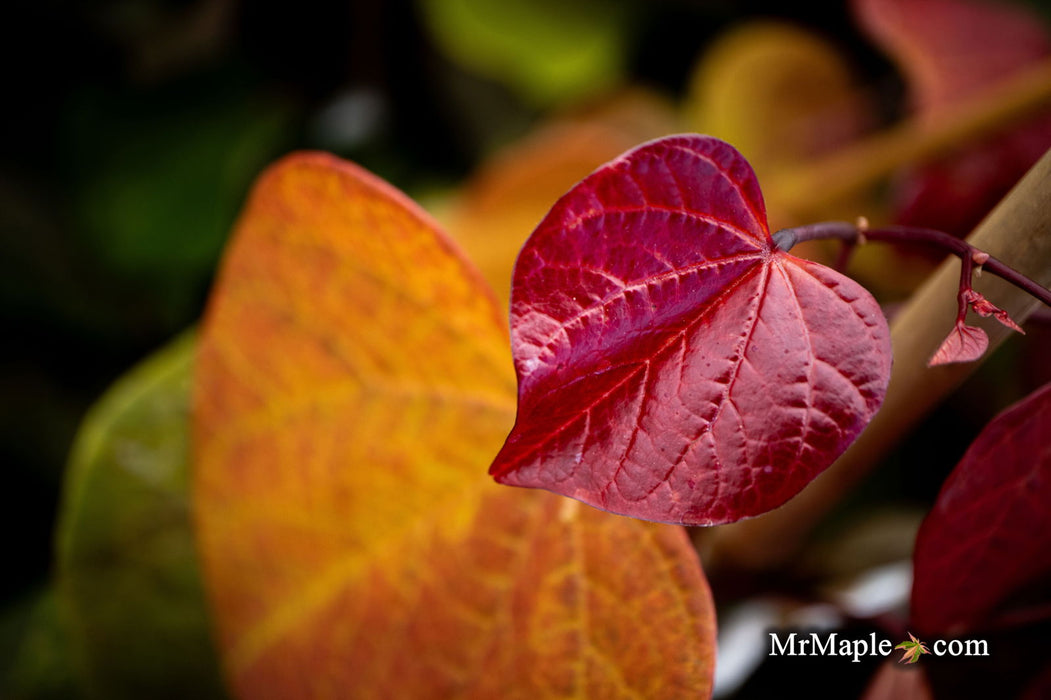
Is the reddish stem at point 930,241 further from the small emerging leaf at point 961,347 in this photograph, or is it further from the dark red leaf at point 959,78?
the dark red leaf at point 959,78

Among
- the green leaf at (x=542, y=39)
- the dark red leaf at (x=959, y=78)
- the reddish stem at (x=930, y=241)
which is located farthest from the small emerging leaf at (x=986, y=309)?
the green leaf at (x=542, y=39)

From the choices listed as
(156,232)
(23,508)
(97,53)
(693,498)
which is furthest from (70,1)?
(693,498)

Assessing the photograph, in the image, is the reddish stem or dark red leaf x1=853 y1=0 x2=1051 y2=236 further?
dark red leaf x1=853 y1=0 x2=1051 y2=236

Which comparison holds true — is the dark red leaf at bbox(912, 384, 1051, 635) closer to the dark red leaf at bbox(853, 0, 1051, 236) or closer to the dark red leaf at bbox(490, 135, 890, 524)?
the dark red leaf at bbox(490, 135, 890, 524)

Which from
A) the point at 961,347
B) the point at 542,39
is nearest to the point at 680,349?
the point at 961,347

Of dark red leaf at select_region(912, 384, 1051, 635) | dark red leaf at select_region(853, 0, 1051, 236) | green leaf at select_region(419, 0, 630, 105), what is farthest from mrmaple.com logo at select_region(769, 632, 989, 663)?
green leaf at select_region(419, 0, 630, 105)

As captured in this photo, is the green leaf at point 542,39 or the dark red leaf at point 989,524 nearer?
the dark red leaf at point 989,524

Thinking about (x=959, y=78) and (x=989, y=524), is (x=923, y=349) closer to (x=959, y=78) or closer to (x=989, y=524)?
(x=989, y=524)
